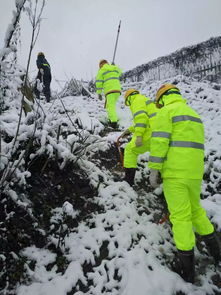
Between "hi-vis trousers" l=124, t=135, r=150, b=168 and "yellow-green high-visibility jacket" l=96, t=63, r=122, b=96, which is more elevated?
"yellow-green high-visibility jacket" l=96, t=63, r=122, b=96

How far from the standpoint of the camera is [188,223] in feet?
7.42

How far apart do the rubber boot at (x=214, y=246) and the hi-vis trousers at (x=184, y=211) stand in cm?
6

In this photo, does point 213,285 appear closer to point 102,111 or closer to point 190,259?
point 190,259

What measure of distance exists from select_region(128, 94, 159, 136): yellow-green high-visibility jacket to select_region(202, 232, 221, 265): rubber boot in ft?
5.64

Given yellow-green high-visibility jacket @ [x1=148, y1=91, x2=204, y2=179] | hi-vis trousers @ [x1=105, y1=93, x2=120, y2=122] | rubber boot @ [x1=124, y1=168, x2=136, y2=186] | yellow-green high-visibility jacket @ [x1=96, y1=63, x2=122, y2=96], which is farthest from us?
yellow-green high-visibility jacket @ [x1=96, y1=63, x2=122, y2=96]

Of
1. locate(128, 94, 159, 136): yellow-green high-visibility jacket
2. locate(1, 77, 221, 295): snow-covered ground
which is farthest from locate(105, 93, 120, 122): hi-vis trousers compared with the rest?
locate(1, 77, 221, 295): snow-covered ground

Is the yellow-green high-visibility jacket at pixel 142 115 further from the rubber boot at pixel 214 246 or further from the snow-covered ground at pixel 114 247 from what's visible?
the rubber boot at pixel 214 246

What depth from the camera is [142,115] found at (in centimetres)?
346

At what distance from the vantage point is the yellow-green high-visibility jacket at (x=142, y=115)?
3.42m

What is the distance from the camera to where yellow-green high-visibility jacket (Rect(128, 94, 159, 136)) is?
3422mm

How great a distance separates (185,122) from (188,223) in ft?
3.65

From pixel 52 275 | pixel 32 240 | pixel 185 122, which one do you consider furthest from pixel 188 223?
pixel 32 240

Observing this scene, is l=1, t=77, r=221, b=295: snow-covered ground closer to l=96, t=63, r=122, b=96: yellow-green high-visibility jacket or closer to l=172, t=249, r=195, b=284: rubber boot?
l=172, t=249, r=195, b=284: rubber boot

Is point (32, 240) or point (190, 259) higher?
point (32, 240)
